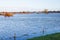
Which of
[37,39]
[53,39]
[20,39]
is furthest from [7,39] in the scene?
[53,39]

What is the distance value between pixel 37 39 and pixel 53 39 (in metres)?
2.22

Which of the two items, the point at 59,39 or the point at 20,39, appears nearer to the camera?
the point at 59,39

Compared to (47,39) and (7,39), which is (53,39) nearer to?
(47,39)

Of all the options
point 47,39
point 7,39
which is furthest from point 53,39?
point 7,39

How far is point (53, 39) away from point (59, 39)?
85 centimetres

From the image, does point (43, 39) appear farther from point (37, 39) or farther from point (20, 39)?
point (20, 39)

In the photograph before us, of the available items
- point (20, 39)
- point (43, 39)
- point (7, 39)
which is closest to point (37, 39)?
point (43, 39)

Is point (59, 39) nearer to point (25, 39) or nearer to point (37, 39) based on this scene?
point (37, 39)

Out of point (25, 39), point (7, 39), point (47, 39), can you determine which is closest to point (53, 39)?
point (47, 39)

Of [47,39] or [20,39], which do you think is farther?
[20,39]

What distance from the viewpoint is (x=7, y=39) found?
89.2 ft

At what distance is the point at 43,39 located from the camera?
980 inches

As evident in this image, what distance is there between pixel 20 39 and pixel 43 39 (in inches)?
135

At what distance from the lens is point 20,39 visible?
2636cm
